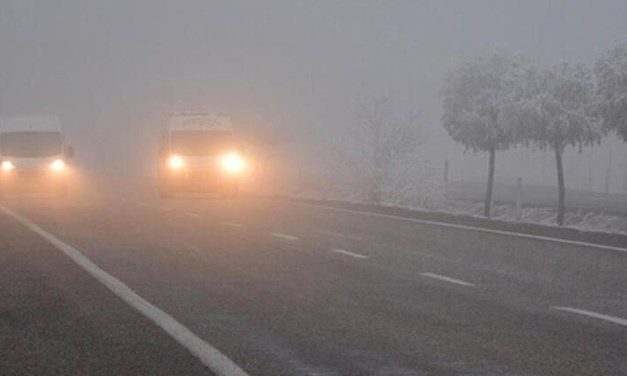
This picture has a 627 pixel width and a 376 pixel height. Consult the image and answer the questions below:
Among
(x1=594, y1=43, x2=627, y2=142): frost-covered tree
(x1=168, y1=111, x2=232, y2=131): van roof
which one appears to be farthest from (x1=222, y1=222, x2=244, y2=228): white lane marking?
(x1=594, y1=43, x2=627, y2=142): frost-covered tree

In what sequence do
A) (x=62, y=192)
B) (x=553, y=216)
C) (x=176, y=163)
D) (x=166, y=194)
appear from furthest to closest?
(x=553, y=216), (x=62, y=192), (x=166, y=194), (x=176, y=163)

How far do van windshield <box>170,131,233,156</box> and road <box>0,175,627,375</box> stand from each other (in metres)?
17.1

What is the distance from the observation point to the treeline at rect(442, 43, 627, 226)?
1481 inches

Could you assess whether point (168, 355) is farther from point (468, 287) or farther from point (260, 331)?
point (468, 287)

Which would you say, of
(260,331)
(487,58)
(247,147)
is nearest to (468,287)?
(260,331)

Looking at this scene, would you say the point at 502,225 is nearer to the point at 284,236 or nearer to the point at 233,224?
the point at 284,236

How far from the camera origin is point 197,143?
40125mm

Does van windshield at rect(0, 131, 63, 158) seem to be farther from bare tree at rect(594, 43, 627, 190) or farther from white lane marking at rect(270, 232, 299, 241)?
white lane marking at rect(270, 232, 299, 241)

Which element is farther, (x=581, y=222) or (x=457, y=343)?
(x=581, y=222)

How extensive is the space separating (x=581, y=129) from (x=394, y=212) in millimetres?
17705

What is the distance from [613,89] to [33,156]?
17.5 meters

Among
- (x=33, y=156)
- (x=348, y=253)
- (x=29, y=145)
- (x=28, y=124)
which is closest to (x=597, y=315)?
(x=348, y=253)

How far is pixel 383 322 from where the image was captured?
10516mm

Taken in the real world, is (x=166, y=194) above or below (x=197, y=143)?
below
